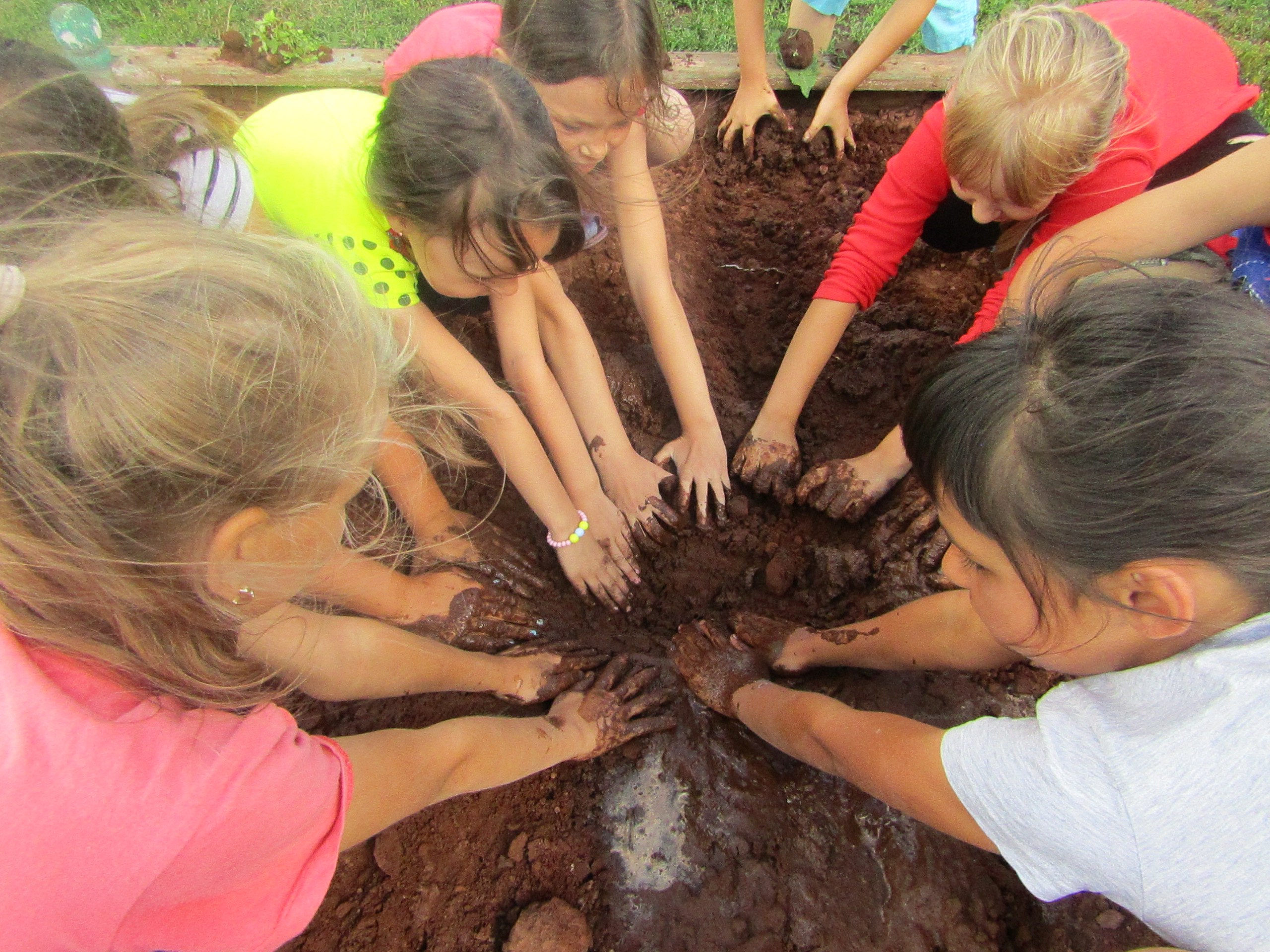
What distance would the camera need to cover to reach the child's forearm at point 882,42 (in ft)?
8.05

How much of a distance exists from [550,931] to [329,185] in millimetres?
1652

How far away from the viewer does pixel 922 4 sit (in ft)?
8.00

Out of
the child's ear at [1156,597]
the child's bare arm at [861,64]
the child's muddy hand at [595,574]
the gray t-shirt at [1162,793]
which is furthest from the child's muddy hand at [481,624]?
the child's bare arm at [861,64]

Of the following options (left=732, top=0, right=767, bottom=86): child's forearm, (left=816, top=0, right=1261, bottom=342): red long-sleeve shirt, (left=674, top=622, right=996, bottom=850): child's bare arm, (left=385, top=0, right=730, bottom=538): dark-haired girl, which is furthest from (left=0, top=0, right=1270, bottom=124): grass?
(left=674, top=622, right=996, bottom=850): child's bare arm

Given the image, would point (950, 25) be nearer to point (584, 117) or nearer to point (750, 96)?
point (750, 96)

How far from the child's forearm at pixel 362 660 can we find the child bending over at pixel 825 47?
2.08m

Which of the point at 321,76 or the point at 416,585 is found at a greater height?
the point at 321,76

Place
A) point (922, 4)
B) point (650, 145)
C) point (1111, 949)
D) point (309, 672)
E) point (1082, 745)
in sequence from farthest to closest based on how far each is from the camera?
point (922, 4) → point (650, 145) → point (309, 672) → point (1111, 949) → point (1082, 745)

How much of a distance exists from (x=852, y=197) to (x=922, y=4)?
0.63 m

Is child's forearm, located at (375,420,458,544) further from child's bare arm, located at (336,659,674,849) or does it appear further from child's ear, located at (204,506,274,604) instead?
child's ear, located at (204,506,274,604)

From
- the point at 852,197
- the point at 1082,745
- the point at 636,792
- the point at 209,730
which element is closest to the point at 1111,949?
the point at 1082,745

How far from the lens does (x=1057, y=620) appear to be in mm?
1022

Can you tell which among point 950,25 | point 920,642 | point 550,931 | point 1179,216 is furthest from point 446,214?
point 950,25

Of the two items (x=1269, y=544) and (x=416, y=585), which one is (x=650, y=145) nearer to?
(x=416, y=585)
